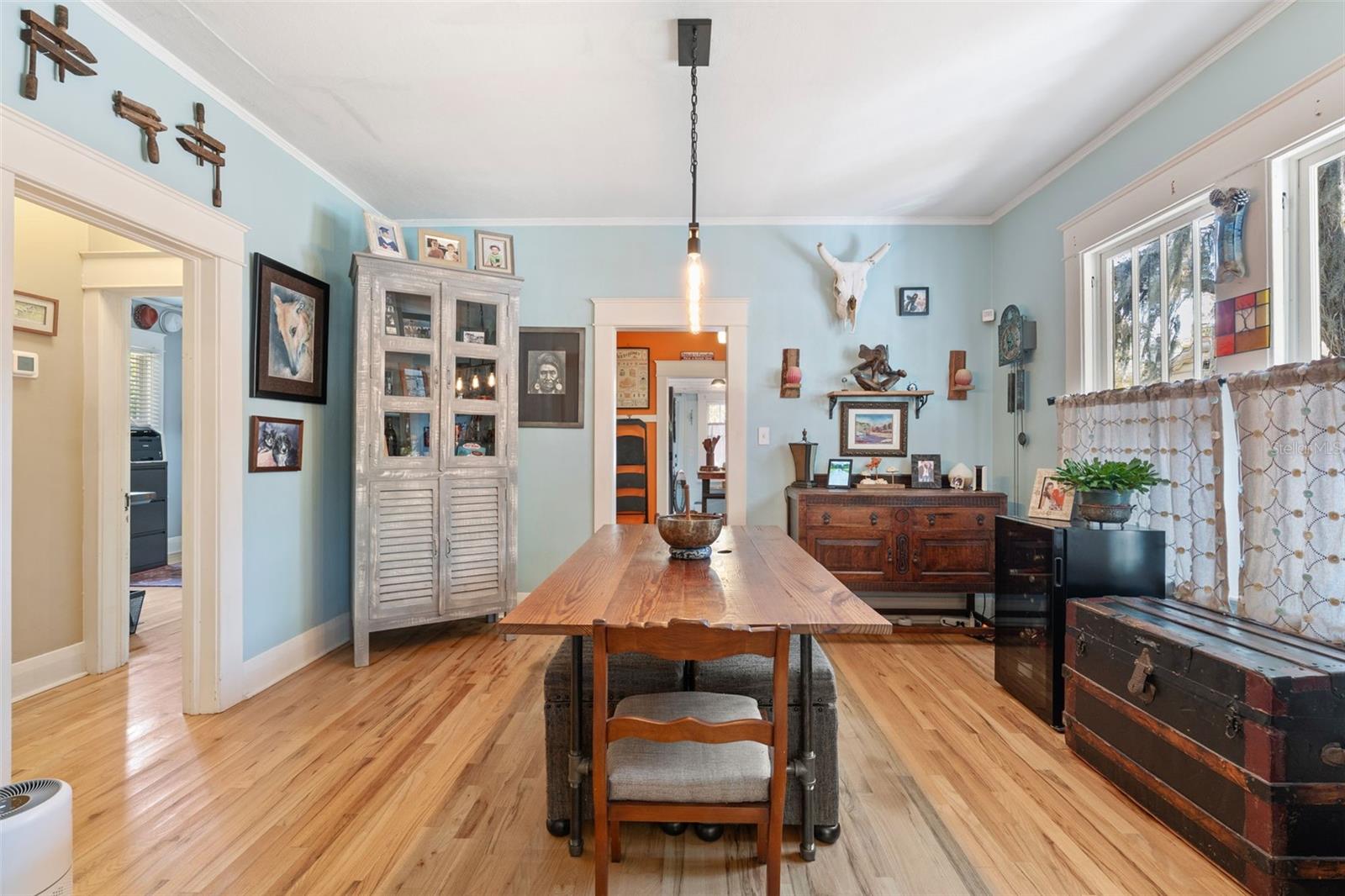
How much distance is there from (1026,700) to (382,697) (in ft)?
9.77

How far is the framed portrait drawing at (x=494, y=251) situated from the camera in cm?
375

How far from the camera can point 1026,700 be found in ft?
8.89

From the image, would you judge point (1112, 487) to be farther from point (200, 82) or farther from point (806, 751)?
point (200, 82)

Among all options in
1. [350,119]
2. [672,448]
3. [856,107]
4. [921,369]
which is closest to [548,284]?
[350,119]

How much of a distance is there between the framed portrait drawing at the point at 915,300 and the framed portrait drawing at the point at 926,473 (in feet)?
3.29

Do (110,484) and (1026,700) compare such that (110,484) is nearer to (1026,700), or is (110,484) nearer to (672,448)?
(1026,700)

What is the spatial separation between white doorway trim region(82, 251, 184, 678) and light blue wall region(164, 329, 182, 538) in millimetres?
3616

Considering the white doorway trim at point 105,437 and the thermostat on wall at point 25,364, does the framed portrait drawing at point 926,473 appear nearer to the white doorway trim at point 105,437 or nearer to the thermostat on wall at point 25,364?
the white doorway trim at point 105,437

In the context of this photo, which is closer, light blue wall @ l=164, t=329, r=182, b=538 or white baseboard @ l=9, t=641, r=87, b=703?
white baseboard @ l=9, t=641, r=87, b=703

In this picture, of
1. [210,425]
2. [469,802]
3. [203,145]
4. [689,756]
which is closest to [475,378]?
[210,425]

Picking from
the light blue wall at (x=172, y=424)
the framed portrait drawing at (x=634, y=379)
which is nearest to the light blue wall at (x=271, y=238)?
the framed portrait drawing at (x=634, y=379)

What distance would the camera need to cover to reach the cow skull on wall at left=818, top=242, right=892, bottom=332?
13.1 ft

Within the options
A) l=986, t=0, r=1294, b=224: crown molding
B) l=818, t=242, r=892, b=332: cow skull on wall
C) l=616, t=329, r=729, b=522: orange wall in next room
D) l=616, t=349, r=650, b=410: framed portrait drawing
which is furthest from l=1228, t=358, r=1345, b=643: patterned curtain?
l=616, t=349, r=650, b=410: framed portrait drawing

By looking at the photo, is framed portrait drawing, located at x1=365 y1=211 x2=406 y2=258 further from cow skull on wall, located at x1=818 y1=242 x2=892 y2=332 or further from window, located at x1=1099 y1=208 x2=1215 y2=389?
window, located at x1=1099 y1=208 x2=1215 y2=389
